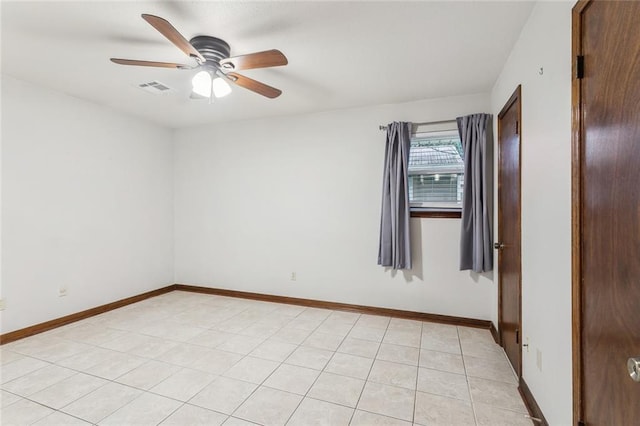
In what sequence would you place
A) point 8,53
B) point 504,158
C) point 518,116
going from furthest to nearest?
1. point 504,158
2. point 8,53
3. point 518,116

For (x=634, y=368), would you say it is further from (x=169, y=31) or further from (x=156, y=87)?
(x=156, y=87)

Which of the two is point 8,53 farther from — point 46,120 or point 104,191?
point 104,191

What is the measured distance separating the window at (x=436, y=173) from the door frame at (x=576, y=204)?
2.14 metres

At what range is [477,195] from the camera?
122 inches

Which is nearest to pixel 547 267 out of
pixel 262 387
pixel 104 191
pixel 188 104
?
pixel 262 387

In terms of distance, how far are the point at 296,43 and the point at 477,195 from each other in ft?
7.44

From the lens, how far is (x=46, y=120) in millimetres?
3184

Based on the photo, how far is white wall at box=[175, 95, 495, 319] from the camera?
344cm

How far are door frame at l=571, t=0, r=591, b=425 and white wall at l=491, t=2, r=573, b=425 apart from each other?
0.23ft

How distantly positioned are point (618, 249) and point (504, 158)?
1868 mm

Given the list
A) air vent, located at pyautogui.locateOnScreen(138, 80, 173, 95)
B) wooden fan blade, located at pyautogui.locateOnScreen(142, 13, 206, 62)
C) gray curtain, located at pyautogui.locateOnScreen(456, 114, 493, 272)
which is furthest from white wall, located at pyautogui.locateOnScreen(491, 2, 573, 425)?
air vent, located at pyautogui.locateOnScreen(138, 80, 173, 95)

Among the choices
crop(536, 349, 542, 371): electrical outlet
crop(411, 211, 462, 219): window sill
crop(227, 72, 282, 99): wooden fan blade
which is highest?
crop(227, 72, 282, 99): wooden fan blade

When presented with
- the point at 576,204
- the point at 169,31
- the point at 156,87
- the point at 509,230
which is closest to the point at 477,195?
the point at 509,230

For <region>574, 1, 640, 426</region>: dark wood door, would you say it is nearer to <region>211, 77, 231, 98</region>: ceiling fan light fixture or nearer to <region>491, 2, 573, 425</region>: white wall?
<region>491, 2, 573, 425</region>: white wall
